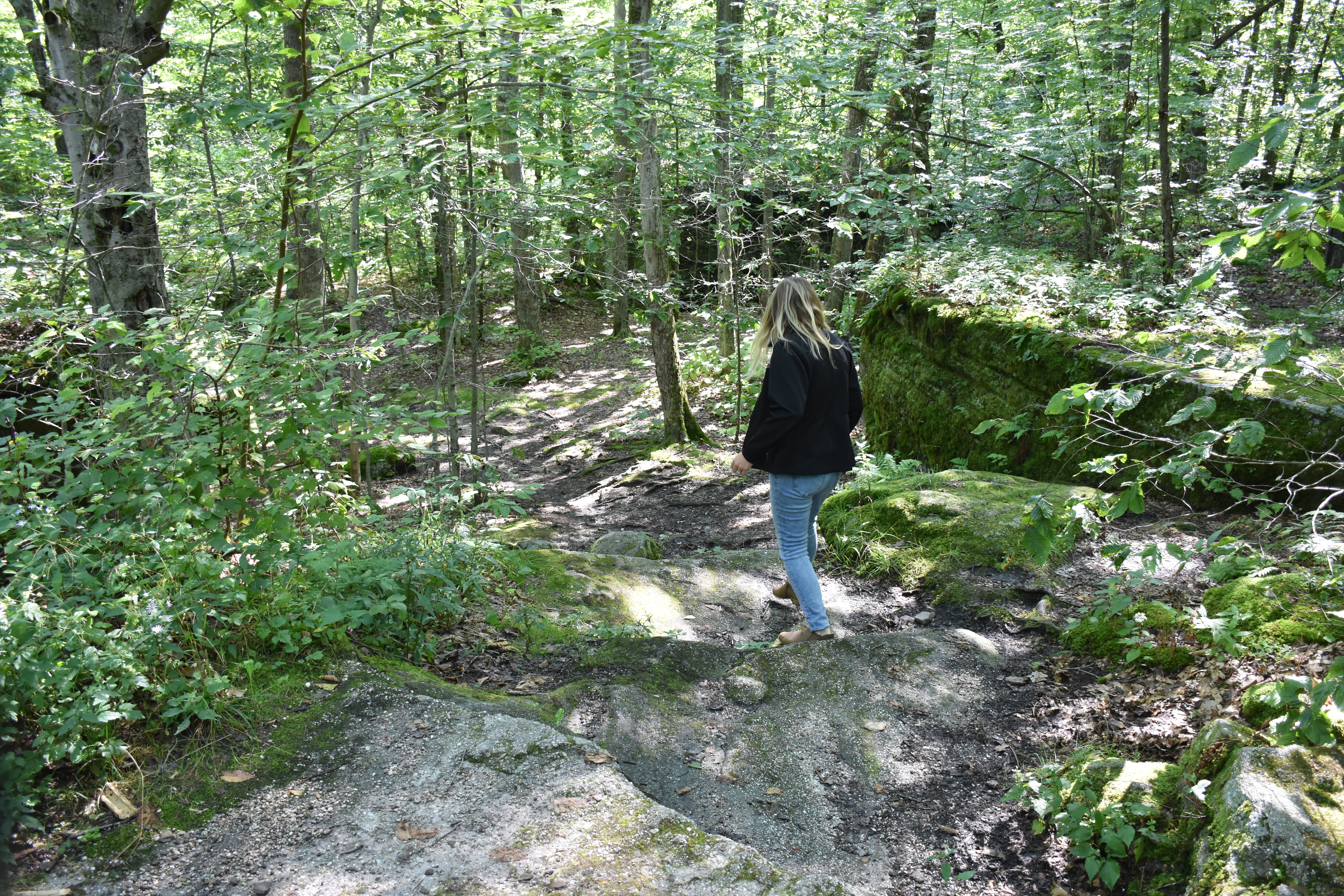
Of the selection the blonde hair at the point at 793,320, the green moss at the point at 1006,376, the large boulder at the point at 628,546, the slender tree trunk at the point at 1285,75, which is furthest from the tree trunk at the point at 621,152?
the slender tree trunk at the point at 1285,75

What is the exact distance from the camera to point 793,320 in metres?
4.51

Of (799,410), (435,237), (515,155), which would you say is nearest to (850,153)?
(515,155)

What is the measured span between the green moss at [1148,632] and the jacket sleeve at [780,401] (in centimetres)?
185

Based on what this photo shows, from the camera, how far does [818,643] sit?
4.46 metres

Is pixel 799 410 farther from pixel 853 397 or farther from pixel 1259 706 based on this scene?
pixel 1259 706

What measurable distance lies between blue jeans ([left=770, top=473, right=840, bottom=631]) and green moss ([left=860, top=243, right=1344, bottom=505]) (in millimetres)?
1888

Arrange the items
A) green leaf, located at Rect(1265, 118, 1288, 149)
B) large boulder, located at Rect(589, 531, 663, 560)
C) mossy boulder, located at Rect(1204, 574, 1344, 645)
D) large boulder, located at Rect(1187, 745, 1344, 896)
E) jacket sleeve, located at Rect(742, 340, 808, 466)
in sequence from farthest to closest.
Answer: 1. large boulder, located at Rect(589, 531, 663, 560)
2. jacket sleeve, located at Rect(742, 340, 808, 466)
3. mossy boulder, located at Rect(1204, 574, 1344, 645)
4. large boulder, located at Rect(1187, 745, 1344, 896)
5. green leaf, located at Rect(1265, 118, 1288, 149)

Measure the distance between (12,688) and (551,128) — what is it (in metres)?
5.36

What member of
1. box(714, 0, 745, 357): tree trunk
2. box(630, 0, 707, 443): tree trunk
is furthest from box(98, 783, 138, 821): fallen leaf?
box(630, 0, 707, 443): tree trunk

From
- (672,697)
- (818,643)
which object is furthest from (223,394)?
(818,643)

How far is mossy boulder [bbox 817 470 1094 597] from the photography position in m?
5.53

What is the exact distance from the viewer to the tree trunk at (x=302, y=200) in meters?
3.59

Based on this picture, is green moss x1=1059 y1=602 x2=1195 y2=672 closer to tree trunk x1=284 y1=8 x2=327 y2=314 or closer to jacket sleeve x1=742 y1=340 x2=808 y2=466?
jacket sleeve x1=742 y1=340 x2=808 y2=466

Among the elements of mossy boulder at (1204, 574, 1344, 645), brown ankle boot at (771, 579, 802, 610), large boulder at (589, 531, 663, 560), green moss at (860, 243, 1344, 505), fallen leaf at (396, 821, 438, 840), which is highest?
green moss at (860, 243, 1344, 505)
